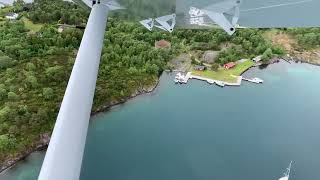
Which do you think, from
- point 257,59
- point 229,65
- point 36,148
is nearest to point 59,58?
point 36,148

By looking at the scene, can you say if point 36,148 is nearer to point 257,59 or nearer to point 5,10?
point 5,10

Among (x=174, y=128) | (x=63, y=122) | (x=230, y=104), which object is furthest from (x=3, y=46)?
(x=63, y=122)

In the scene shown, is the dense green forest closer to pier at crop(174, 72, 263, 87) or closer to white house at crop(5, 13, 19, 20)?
white house at crop(5, 13, 19, 20)

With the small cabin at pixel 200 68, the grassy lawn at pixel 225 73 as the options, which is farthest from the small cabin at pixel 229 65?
the small cabin at pixel 200 68

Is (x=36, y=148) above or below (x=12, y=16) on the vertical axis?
below

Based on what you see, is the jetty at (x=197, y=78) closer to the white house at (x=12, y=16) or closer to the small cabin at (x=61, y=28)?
the small cabin at (x=61, y=28)
